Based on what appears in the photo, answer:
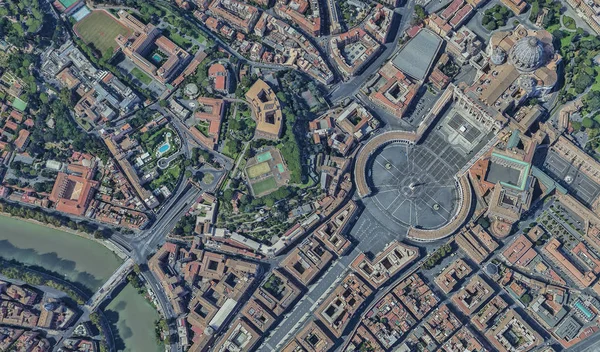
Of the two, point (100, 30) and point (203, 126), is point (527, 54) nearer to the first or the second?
point (203, 126)

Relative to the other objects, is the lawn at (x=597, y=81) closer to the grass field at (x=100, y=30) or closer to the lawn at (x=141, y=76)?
the lawn at (x=141, y=76)

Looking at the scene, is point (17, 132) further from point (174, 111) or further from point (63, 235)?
point (174, 111)

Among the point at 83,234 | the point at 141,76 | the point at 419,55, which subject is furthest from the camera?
the point at 141,76

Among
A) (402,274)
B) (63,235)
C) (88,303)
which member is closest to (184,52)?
(63,235)

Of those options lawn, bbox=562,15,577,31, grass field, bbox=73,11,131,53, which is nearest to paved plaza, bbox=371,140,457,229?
lawn, bbox=562,15,577,31

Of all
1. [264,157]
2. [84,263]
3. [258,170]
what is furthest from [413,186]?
[84,263]

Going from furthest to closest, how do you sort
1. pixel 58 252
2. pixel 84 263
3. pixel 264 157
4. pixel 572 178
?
pixel 264 157, pixel 58 252, pixel 84 263, pixel 572 178
